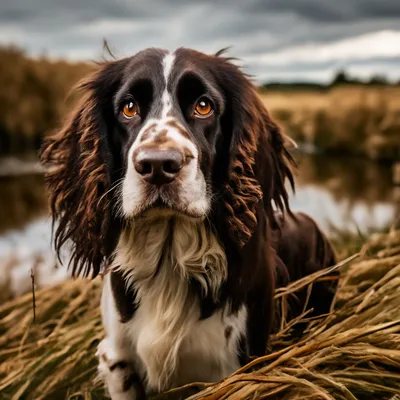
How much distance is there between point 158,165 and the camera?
6.27 feet

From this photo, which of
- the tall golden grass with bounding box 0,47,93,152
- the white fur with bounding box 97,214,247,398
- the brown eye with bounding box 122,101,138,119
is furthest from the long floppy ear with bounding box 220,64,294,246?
the tall golden grass with bounding box 0,47,93,152

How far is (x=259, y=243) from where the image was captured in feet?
7.93

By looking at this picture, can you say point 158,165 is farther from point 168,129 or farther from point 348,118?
point 348,118

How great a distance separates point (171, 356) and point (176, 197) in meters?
0.68

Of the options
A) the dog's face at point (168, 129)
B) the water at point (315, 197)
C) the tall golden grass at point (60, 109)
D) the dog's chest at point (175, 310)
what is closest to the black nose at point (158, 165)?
the dog's face at point (168, 129)

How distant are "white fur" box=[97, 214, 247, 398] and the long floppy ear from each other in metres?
0.13

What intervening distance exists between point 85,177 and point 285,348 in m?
0.95

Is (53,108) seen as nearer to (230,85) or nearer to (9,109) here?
(9,109)

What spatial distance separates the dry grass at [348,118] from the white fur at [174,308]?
11.4 meters

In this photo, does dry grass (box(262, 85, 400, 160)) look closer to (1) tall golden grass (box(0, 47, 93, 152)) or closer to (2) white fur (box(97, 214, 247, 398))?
(1) tall golden grass (box(0, 47, 93, 152))

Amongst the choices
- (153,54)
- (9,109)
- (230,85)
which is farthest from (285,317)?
(9,109)

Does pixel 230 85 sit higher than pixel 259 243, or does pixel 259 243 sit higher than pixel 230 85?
pixel 230 85

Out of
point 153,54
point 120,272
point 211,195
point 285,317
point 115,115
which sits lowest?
point 285,317

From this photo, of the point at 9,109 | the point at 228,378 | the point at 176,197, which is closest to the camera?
the point at 176,197
